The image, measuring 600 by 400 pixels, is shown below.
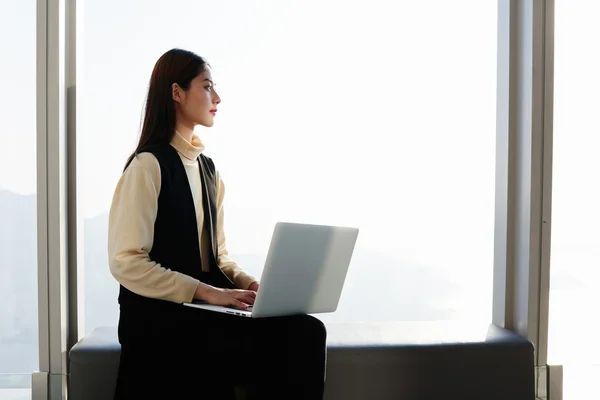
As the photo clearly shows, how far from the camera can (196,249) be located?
1987 mm

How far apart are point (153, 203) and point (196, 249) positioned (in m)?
0.17

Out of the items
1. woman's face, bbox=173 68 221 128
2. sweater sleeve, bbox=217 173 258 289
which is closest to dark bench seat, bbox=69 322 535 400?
sweater sleeve, bbox=217 173 258 289

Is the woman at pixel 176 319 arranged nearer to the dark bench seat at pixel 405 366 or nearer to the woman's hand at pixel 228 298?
the woman's hand at pixel 228 298

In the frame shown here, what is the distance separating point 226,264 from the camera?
217 cm

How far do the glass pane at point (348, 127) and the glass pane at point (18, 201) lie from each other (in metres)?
0.27

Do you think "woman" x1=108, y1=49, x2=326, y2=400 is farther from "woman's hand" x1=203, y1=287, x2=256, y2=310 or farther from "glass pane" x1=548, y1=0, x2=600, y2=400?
"glass pane" x1=548, y1=0, x2=600, y2=400

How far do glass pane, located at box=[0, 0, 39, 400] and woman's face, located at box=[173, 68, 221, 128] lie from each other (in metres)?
0.52

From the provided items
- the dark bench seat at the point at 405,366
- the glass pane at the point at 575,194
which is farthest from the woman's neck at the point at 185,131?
the glass pane at the point at 575,194

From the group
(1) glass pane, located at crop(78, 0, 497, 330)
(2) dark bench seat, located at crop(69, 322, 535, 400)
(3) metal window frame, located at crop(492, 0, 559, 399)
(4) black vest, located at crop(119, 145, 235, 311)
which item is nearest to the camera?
(4) black vest, located at crop(119, 145, 235, 311)

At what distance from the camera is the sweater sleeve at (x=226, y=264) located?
2135 mm

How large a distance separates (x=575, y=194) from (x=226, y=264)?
4.00ft

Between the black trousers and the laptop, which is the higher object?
the laptop

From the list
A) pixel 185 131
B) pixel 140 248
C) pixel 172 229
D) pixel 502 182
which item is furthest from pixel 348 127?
pixel 140 248

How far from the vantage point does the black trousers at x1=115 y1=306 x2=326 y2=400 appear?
182 centimetres
